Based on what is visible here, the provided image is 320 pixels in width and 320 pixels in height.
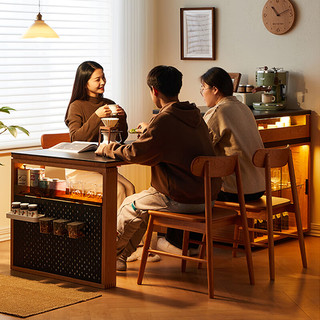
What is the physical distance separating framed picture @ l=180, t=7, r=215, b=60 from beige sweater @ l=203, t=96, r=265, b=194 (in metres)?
1.70

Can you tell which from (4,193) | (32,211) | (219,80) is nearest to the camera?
(32,211)

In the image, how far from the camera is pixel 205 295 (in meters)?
4.17

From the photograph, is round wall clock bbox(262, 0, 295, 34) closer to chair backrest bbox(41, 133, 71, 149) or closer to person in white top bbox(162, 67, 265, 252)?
person in white top bbox(162, 67, 265, 252)

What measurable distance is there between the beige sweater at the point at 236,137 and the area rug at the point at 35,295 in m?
1.19

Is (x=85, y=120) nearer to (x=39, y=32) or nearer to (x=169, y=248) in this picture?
(x=39, y=32)

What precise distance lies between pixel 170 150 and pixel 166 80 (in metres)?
0.44

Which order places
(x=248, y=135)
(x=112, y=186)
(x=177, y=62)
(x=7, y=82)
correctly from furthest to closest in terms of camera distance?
1. (x=177, y=62)
2. (x=7, y=82)
3. (x=248, y=135)
4. (x=112, y=186)

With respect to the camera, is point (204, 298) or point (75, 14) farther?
point (75, 14)

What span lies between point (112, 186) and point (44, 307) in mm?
800

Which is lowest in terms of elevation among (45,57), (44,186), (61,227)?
(61,227)

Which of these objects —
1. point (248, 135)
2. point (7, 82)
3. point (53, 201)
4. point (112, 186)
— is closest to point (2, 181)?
point (7, 82)

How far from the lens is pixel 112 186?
4223mm

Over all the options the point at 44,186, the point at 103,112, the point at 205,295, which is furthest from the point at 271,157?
the point at 44,186

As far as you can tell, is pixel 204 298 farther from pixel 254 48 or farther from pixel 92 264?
pixel 254 48
